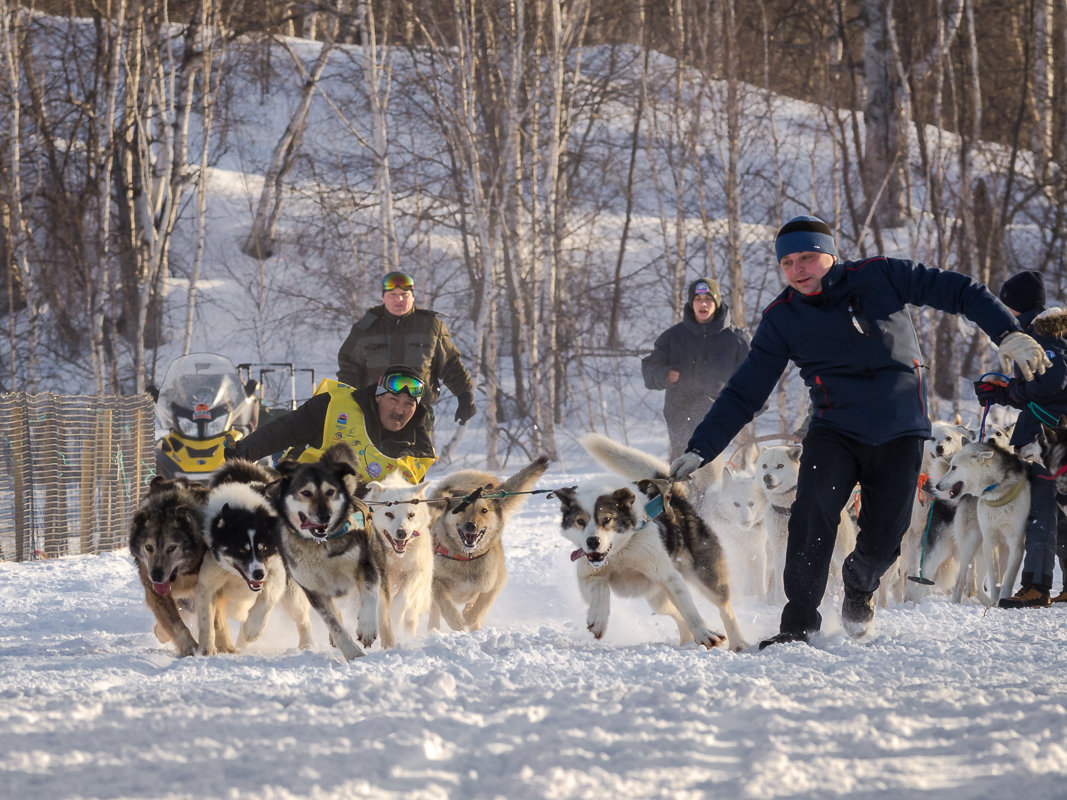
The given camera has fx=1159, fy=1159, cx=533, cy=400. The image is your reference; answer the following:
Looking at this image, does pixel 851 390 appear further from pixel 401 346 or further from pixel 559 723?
pixel 401 346

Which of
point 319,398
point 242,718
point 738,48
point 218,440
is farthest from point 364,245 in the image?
point 242,718

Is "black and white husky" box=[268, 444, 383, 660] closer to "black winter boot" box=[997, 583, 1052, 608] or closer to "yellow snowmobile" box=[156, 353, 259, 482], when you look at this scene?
"black winter boot" box=[997, 583, 1052, 608]

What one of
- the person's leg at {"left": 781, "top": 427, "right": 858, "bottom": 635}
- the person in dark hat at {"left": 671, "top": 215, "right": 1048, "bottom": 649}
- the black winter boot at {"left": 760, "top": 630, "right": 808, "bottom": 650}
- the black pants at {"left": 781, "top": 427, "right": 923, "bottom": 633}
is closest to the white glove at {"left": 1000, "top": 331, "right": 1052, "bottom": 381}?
the person in dark hat at {"left": 671, "top": 215, "right": 1048, "bottom": 649}

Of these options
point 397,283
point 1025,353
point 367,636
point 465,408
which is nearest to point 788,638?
point 1025,353

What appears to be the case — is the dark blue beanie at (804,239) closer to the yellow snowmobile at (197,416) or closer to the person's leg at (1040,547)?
the person's leg at (1040,547)

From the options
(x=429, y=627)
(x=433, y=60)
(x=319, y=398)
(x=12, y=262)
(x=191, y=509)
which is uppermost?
(x=433, y=60)

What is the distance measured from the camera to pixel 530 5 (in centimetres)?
1295

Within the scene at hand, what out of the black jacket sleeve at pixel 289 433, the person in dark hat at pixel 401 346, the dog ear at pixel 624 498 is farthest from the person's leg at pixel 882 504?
the person in dark hat at pixel 401 346

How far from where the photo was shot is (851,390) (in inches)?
160

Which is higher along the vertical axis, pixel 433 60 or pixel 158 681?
pixel 433 60

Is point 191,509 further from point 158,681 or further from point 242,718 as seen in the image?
point 242,718

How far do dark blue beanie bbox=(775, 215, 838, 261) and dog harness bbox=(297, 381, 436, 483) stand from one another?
2.37 m

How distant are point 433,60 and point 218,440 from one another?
6.10 m

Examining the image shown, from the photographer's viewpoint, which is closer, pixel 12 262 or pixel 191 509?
pixel 191 509
